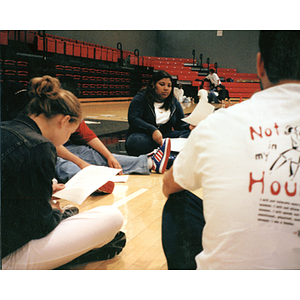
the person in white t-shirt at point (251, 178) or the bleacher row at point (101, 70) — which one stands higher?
the bleacher row at point (101, 70)

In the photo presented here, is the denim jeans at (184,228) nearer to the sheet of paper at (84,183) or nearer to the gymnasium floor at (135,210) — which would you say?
the gymnasium floor at (135,210)

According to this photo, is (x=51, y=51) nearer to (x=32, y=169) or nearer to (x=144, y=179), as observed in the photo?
(x=32, y=169)

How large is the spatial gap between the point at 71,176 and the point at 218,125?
0.94 meters

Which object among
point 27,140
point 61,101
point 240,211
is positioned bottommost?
point 240,211

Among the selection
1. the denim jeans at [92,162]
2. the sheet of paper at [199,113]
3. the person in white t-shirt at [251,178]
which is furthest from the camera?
the denim jeans at [92,162]

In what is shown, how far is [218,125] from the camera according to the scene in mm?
818

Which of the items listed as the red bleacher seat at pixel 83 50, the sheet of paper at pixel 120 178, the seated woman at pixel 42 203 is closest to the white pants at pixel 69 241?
the seated woman at pixel 42 203

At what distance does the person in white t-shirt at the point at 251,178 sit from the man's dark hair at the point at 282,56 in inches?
3.6

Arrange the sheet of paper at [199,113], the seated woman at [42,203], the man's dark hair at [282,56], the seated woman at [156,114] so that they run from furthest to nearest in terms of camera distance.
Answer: the seated woman at [156,114] < the sheet of paper at [199,113] < the seated woman at [42,203] < the man's dark hair at [282,56]

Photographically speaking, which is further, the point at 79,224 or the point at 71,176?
the point at 71,176

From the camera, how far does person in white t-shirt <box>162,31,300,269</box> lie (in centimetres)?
80

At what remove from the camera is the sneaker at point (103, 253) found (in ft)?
4.26

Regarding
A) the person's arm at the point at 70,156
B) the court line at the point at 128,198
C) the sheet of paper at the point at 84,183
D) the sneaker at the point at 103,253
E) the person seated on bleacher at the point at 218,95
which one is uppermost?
the person seated on bleacher at the point at 218,95

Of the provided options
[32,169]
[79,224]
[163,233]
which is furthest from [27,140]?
[163,233]
